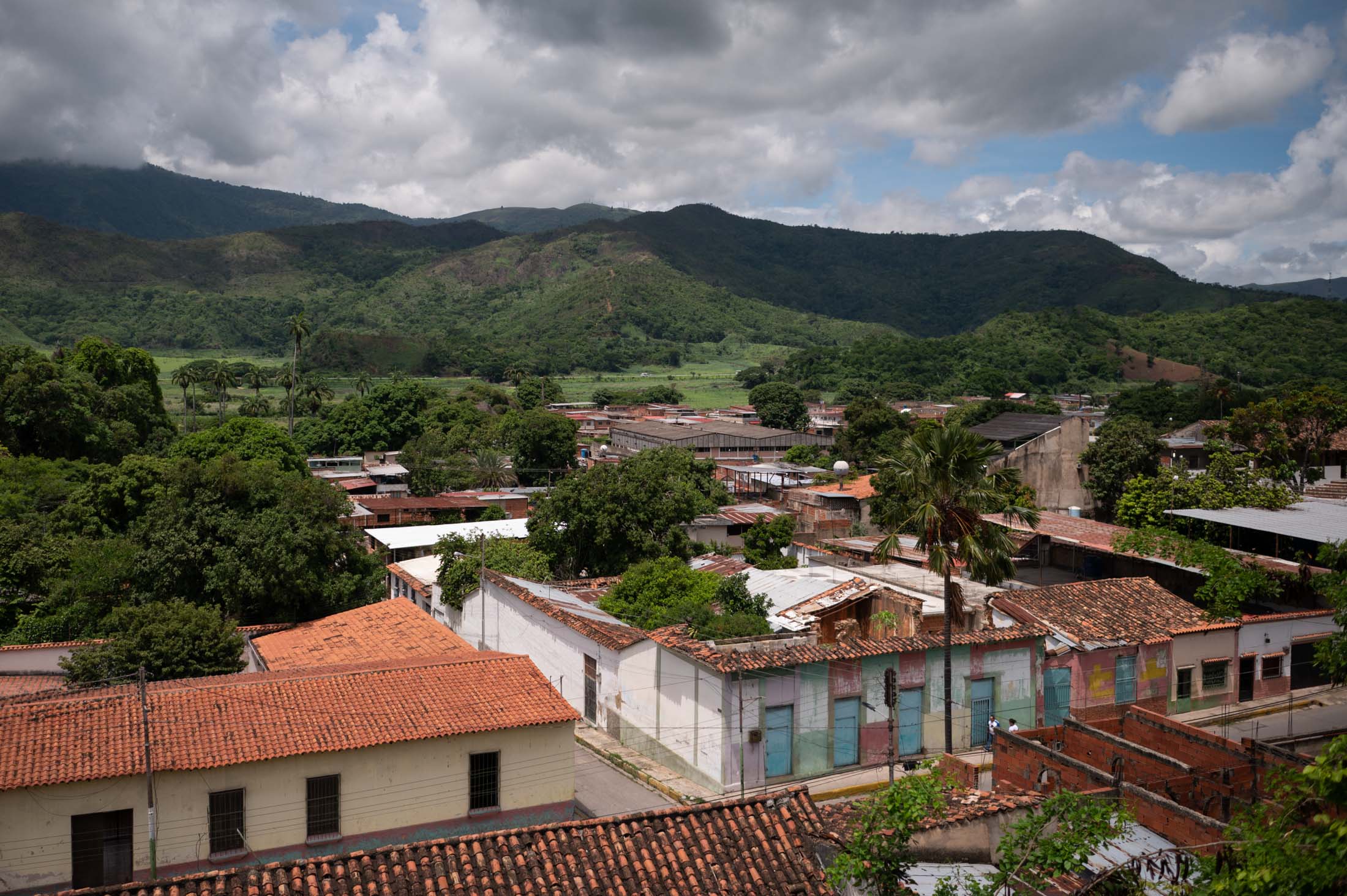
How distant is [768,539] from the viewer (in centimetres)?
3769

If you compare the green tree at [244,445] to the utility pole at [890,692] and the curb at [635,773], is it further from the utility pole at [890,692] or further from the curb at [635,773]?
the utility pole at [890,692]

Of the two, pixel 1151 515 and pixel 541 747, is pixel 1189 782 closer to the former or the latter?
pixel 541 747

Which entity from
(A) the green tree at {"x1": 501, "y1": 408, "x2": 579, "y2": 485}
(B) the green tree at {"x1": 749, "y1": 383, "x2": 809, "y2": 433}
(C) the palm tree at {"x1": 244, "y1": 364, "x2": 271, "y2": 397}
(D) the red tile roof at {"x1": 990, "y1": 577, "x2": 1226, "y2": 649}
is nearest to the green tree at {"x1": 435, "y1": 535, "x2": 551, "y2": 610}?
(D) the red tile roof at {"x1": 990, "y1": 577, "x2": 1226, "y2": 649}

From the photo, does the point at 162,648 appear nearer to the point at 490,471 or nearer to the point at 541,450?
the point at 490,471

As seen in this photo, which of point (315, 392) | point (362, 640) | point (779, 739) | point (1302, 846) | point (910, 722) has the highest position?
point (315, 392)

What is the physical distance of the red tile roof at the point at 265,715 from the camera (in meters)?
14.7

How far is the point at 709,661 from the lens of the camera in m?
18.8

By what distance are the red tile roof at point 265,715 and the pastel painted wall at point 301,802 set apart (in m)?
0.22

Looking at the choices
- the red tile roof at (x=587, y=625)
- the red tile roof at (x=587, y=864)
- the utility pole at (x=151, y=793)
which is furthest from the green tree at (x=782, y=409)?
the red tile roof at (x=587, y=864)

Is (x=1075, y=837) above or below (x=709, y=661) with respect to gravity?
above

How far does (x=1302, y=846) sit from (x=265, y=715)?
14408mm

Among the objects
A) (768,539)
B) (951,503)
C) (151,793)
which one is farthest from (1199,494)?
(151,793)

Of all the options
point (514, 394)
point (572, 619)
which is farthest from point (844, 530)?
point (514, 394)

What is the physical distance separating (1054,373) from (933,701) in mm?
138635
